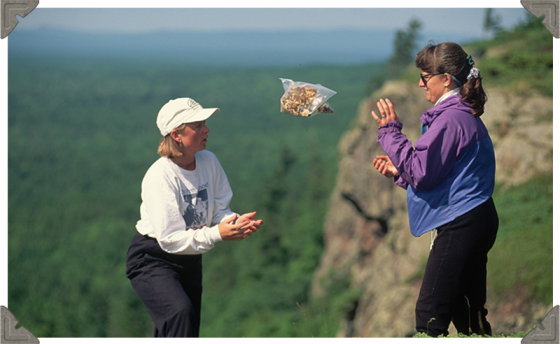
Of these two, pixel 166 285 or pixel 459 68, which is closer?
pixel 459 68

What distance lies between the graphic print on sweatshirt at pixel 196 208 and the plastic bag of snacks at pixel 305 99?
0.97 metres

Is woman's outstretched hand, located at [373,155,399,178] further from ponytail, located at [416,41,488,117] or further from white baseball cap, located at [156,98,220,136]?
white baseball cap, located at [156,98,220,136]

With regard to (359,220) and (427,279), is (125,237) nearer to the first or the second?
(359,220)

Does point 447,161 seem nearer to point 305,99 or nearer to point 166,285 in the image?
point 305,99

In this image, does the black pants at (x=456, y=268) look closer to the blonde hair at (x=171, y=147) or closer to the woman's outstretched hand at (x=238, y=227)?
the woman's outstretched hand at (x=238, y=227)

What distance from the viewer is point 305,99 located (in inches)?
162

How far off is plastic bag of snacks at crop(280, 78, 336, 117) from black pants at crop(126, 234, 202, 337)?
135 centimetres

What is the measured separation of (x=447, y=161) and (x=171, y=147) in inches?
67.4

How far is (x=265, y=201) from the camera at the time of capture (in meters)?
52.9

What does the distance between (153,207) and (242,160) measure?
10573 cm

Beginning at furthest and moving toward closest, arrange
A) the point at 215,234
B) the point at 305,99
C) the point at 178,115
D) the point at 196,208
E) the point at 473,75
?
the point at 305,99
the point at 196,208
the point at 178,115
the point at 215,234
the point at 473,75

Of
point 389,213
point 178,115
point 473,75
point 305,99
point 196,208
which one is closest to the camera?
point 473,75

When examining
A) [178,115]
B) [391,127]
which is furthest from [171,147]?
[391,127]

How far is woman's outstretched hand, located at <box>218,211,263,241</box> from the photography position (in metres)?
3.29
